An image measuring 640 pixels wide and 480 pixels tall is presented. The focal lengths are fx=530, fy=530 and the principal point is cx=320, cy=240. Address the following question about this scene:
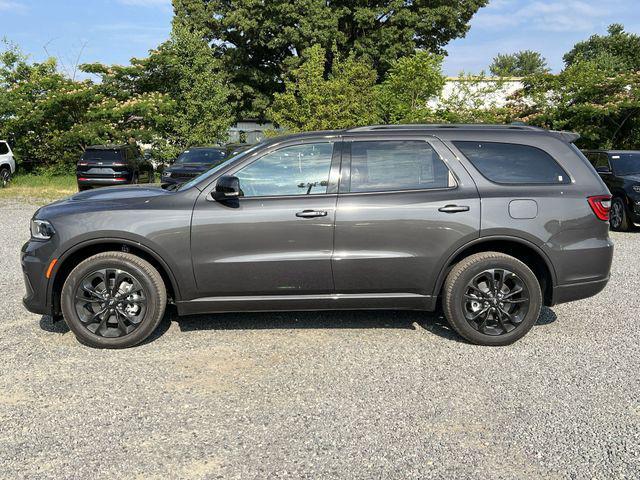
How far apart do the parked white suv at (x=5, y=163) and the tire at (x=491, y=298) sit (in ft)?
65.0

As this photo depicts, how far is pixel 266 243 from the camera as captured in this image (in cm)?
418

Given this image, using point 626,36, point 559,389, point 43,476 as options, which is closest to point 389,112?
point 559,389

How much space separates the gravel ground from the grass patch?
1407 centimetres

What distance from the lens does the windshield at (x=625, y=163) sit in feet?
36.1

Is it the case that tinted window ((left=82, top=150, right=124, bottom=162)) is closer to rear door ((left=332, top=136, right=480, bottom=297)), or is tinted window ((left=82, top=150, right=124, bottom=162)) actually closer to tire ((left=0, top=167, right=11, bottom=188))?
tire ((left=0, top=167, right=11, bottom=188))

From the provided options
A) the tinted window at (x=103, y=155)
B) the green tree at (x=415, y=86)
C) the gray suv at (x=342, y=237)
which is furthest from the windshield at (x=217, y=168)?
the green tree at (x=415, y=86)

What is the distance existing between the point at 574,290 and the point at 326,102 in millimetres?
16146

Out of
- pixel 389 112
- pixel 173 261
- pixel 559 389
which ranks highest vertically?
pixel 389 112

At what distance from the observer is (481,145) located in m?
4.48

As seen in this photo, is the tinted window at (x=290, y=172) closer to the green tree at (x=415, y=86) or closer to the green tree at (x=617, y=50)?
the green tree at (x=415, y=86)

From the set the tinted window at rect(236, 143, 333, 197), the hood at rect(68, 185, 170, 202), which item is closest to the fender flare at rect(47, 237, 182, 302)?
the hood at rect(68, 185, 170, 202)

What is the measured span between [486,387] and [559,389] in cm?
49

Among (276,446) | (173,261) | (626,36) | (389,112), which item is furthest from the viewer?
(626,36)

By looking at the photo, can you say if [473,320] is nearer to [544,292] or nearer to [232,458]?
[544,292]
